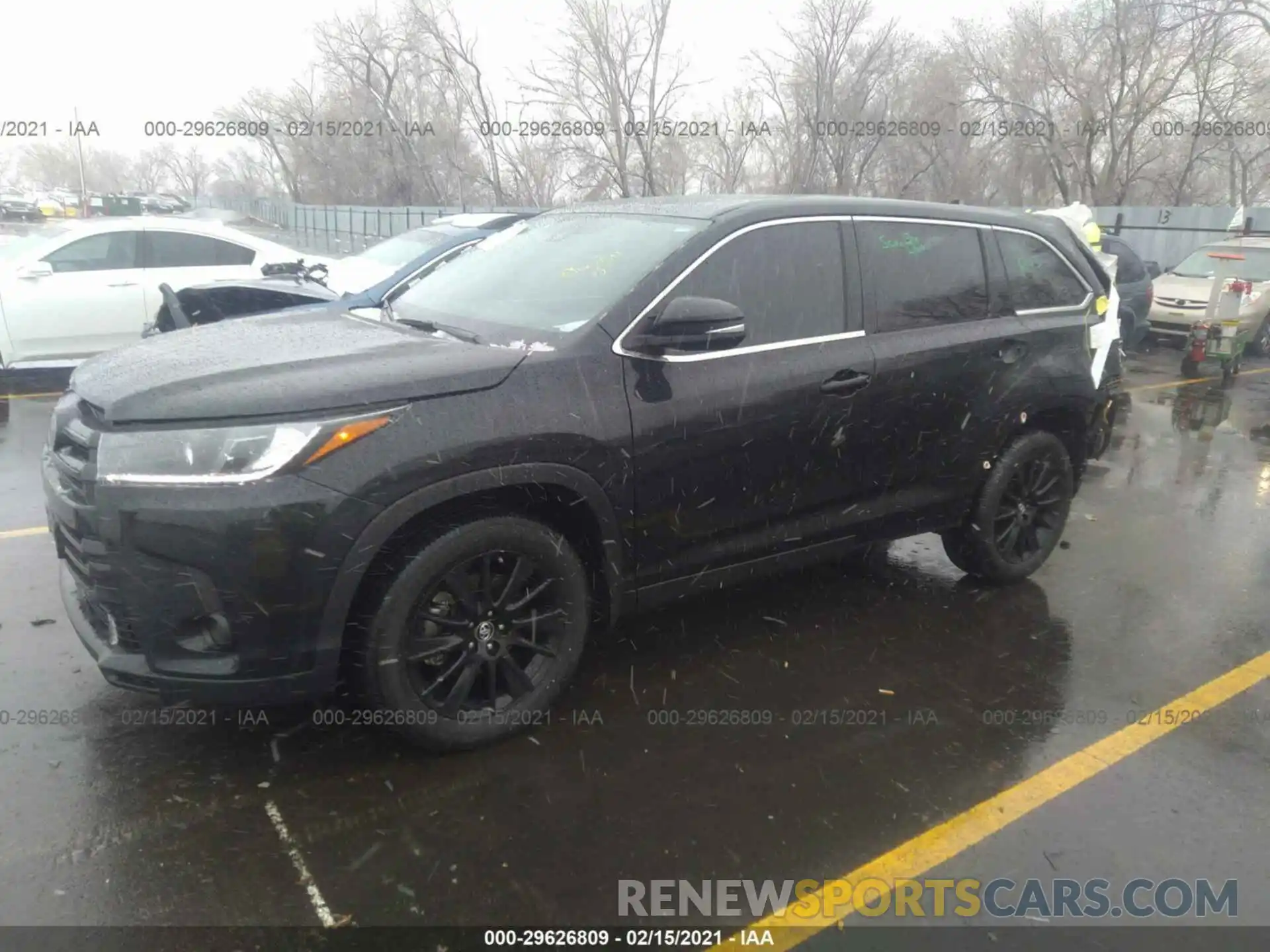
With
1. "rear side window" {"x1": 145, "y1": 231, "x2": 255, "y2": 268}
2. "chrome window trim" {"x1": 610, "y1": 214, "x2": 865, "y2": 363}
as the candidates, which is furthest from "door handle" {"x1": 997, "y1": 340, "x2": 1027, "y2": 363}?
"rear side window" {"x1": 145, "y1": 231, "x2": 255, "y2": 268}

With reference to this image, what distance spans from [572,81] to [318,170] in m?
21.7

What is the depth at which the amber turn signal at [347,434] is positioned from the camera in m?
2.74

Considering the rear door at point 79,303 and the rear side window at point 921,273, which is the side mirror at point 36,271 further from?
the rear side window at point 921,273

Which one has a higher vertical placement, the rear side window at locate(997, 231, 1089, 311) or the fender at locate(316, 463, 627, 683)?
the rear side window at locate(997, 231, 1089, 311)

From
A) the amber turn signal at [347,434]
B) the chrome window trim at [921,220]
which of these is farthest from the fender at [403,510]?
the chrome window trim at [921,220]

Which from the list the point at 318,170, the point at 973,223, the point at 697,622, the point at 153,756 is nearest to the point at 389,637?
the point at 153,756

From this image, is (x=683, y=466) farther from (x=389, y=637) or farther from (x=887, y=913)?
(x=887, y=913)

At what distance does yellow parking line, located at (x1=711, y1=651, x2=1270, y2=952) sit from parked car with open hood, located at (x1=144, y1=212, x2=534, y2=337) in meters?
4.31

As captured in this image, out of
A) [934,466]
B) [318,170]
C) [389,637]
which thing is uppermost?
[318,170]

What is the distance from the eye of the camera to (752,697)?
12.3 feet

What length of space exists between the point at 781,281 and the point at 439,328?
4.43 ft

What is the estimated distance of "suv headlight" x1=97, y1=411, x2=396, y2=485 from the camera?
267 cm

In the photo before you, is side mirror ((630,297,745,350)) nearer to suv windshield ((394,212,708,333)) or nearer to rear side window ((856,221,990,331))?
suv windshield ((394,212,708,333))

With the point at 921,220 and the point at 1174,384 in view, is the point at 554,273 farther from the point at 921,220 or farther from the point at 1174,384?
the point at 1174,384
